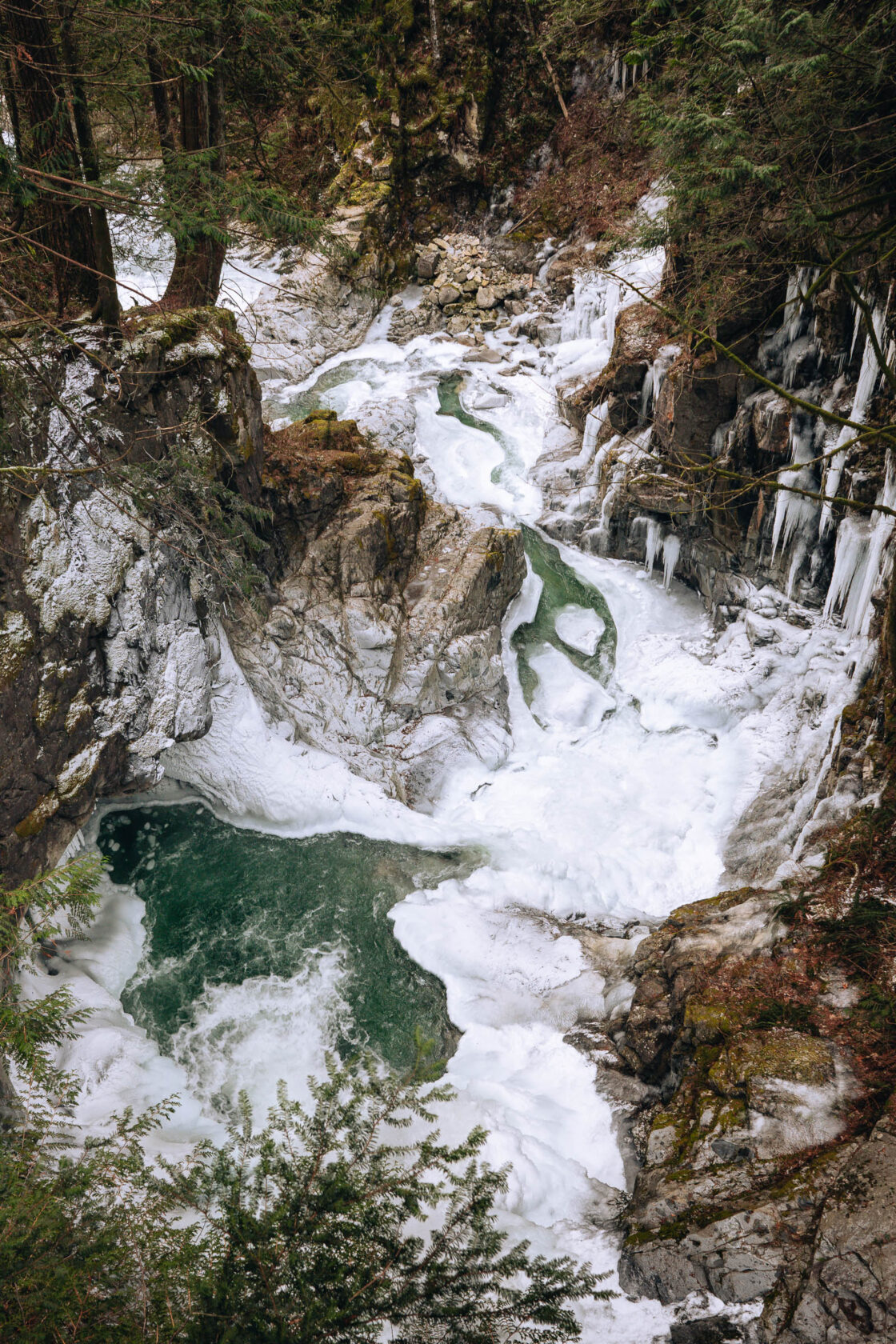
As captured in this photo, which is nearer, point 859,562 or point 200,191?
point 200,191

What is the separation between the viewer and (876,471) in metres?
8.08

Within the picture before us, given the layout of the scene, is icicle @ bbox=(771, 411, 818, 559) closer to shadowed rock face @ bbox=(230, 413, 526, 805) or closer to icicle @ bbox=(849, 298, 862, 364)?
icicle @ bbox=(849, 298, 862, 364)

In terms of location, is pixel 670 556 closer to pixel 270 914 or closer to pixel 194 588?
pixel 194 588

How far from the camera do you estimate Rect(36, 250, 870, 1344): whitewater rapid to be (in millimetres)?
5953

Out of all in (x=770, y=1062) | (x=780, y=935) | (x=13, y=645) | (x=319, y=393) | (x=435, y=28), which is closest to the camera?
(x=770, y=1062)

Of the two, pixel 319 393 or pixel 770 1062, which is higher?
pixel 319 393

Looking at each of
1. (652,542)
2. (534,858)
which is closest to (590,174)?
(652,542)

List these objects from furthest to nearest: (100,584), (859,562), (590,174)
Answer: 1. (590,174)
2. (859,562)
3. (100,584)

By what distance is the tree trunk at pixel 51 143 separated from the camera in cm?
518

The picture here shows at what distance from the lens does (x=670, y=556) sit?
12414 millimetres

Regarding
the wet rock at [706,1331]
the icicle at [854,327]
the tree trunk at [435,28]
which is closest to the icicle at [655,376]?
the icicle at [854,327]

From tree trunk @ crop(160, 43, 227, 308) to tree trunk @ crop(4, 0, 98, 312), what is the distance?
0.87 m

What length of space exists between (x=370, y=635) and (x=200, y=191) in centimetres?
556

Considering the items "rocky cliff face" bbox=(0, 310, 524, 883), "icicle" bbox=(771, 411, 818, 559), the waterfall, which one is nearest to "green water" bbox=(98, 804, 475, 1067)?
"rocky cliff face" bbox=(0, 310, 524, 883)
